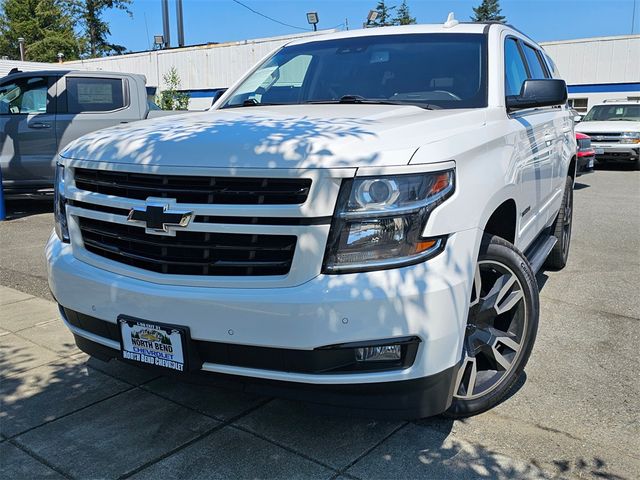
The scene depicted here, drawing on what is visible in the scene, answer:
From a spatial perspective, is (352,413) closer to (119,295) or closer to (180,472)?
(180,472)

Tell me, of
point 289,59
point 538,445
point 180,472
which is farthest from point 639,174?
point 180,472

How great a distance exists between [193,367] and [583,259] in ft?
17.2

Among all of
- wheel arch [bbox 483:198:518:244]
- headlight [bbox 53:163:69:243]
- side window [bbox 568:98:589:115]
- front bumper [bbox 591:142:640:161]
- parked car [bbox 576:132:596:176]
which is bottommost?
front bumper [bbox 591:142:640:161]

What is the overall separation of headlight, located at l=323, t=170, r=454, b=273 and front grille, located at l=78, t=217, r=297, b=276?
193mm

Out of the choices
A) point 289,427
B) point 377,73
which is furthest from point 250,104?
point 289,427

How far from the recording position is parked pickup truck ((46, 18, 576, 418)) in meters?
2.40

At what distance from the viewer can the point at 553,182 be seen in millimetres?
4895

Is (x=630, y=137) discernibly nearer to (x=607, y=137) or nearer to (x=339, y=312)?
(x=607, y=137)

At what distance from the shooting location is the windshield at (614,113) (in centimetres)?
1812

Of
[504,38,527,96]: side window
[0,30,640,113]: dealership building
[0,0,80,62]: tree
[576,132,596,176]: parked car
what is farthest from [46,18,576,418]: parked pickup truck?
[0,0,80,62]: tree

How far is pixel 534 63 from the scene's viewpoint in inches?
205

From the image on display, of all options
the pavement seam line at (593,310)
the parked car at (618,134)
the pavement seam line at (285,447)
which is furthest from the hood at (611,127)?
the pavement seam line at (285,447)

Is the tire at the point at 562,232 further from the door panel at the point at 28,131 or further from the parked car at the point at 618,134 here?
the parked car at the point at 618,134

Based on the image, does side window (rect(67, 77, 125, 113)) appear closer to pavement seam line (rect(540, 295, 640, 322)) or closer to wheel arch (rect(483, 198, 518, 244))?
pavement seam line (rect(540, 295, 640, 322))
